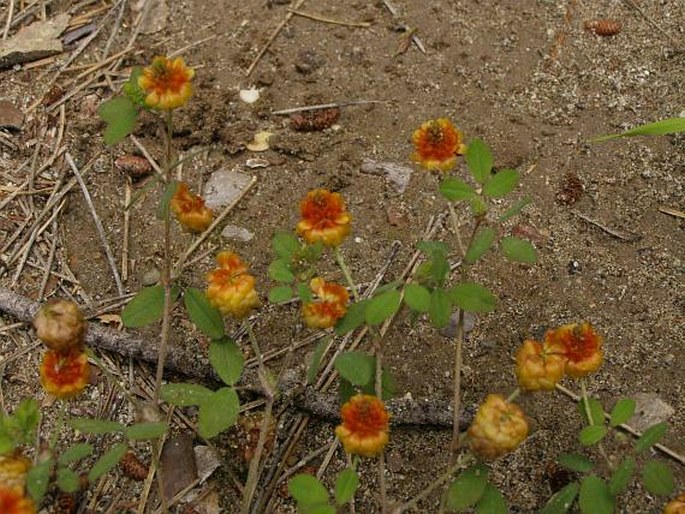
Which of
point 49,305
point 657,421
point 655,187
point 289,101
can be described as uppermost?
point 49,305

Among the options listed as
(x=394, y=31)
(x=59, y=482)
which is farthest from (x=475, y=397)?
(x=394, y=31)

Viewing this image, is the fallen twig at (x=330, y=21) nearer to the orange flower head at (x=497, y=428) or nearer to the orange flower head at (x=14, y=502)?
the orange flower head at (x=497, y=428)

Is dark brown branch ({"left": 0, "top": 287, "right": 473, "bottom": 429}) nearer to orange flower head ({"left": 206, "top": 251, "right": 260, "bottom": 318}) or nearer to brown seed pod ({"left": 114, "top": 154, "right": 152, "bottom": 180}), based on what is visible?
orange flower head ({"left": 206, "top": 251, "right": 260, "bottom": 318})

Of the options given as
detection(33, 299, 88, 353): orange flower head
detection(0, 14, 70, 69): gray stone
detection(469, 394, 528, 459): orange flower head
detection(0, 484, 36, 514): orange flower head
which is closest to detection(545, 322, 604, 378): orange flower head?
detection(469, 394, 528, 459): orange flower head

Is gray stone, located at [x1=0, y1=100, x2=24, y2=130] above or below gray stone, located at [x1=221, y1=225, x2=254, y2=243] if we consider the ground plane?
above

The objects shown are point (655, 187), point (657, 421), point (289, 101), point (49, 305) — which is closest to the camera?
point (49, 305)

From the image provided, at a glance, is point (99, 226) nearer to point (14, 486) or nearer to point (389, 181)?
point (389, 181)

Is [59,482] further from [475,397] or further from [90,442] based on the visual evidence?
[475,397]
